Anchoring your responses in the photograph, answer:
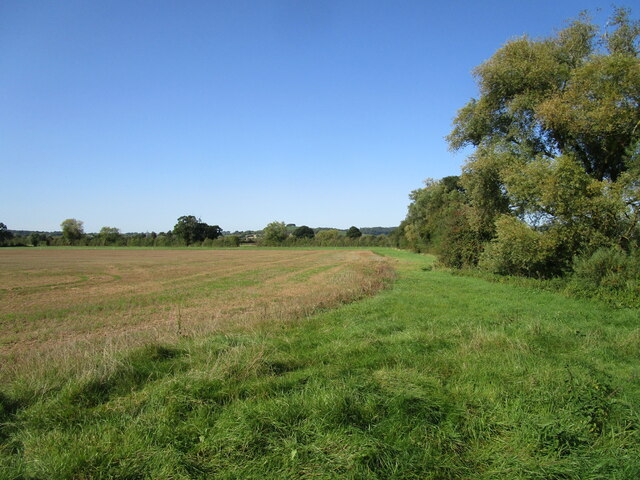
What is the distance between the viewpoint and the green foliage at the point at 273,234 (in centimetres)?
13438

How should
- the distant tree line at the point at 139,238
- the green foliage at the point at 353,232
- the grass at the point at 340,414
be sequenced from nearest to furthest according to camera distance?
the grass at the point at 340,414, the distant tree line at the point at 139,238, the green foliage at the point at 353,232

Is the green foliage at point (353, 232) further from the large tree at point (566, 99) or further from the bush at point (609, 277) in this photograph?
the bush at point (609, 277)

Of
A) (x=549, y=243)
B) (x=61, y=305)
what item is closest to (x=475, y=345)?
(x=549, y=243)

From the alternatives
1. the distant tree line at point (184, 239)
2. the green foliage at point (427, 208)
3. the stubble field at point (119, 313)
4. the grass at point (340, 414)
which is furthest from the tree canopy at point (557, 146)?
the distant tree line at point (184, 239)

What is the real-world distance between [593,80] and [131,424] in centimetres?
2074

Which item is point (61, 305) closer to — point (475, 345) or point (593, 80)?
point (475, 345)

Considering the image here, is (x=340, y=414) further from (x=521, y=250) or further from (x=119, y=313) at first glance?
(x=521, y=250)

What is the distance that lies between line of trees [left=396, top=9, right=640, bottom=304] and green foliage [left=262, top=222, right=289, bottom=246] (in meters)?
115

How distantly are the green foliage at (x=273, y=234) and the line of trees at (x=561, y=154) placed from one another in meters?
115

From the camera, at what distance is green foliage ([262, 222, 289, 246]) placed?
→ 13438 centimetres

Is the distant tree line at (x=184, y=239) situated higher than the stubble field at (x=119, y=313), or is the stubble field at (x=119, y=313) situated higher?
the distant tree line at (x=184, y=239)

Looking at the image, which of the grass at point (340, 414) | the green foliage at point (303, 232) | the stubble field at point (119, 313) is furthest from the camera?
the green foliage at point (303, 232)

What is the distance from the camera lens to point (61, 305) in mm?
17062

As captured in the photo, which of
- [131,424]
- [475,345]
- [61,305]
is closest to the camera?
[131,424]
